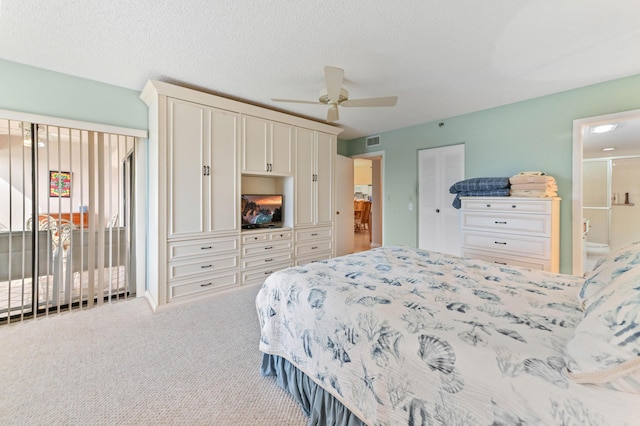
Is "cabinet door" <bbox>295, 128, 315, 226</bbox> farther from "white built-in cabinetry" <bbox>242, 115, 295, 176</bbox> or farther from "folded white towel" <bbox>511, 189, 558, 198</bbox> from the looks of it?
"folded white towel" <bbox>511, 189, 558, 198</bbox>

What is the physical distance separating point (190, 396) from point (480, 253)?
338 cm

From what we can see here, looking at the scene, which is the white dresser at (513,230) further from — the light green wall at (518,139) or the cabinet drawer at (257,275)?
the cabinet drawer at (257,275)

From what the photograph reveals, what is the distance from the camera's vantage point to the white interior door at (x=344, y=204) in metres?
5.05

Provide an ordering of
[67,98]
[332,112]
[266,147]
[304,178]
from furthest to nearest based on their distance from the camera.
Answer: [304,178]
[266,147]
[332,112]
[67,98]

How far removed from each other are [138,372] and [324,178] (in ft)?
11.0

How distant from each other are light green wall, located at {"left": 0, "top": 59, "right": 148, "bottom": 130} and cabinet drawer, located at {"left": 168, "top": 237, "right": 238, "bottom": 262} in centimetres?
152

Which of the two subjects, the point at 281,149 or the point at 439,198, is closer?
the point at 281,149

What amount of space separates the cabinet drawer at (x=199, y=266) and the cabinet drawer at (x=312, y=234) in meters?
1.06

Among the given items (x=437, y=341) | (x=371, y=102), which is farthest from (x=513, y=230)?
(x=437, y=341)

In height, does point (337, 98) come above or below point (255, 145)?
above

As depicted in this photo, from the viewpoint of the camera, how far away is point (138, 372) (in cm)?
180

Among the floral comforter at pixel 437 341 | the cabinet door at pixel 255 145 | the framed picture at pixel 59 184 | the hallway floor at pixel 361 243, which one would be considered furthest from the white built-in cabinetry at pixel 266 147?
the hallway floor at pixel 361 243

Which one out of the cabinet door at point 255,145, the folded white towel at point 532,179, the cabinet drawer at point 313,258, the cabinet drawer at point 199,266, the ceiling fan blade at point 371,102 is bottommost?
the cabinet drawer at point 313,258

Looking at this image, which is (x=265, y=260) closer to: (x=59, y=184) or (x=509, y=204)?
(x=59, y=184)
